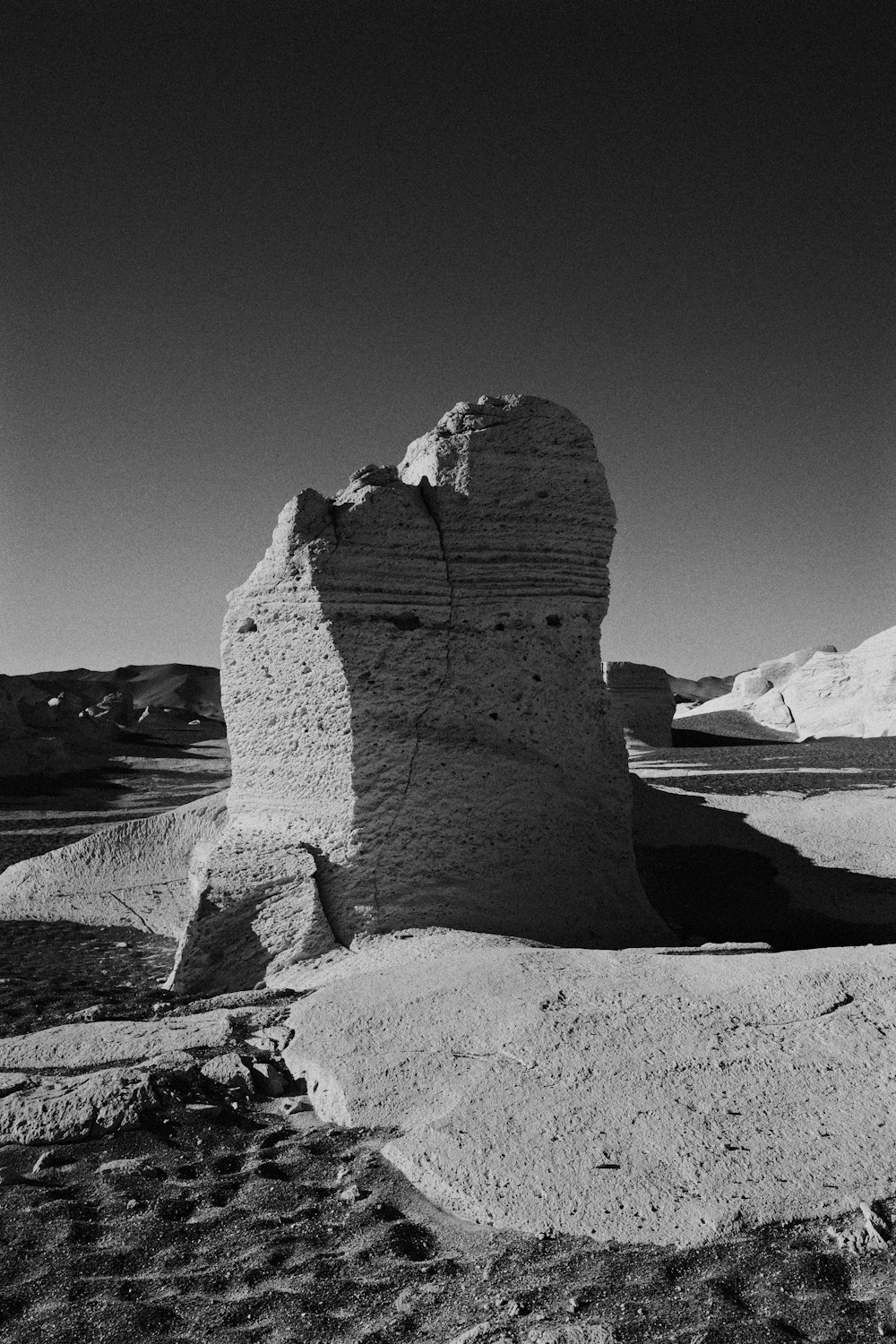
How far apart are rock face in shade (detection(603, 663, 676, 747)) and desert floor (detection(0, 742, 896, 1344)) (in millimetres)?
14764

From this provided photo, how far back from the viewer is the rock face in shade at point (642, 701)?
17656 millimetres

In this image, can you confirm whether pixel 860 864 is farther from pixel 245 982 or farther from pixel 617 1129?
pixel 617 1129

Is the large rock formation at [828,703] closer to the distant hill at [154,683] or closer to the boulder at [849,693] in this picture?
the boulder at [849,693]

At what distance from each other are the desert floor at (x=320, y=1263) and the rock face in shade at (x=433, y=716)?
2212 mm

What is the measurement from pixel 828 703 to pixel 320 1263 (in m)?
23.0

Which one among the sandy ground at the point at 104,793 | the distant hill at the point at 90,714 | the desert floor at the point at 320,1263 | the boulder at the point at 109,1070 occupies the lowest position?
the sandy ground at the point at 104,793

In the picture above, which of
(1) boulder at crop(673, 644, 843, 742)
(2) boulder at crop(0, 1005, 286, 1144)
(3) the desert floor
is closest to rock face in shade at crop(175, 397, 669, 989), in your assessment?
(2) boulder at crop(0, 1005, 286, 1144)

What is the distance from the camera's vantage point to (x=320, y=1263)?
2551 mm

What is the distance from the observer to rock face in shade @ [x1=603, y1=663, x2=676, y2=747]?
17.7 meters

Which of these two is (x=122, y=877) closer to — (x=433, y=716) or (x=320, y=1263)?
(x=433, y=716)

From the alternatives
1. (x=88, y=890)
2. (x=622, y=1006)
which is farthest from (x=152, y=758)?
(x=622, y=1006)

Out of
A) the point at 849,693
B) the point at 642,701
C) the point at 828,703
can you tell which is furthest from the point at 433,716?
the point at 828,703

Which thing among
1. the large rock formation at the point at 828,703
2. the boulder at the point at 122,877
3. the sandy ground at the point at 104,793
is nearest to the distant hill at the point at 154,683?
the sandy ground at the point at 104,793

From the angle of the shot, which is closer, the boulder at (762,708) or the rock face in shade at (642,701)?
the rock face in shade at (642,701)
